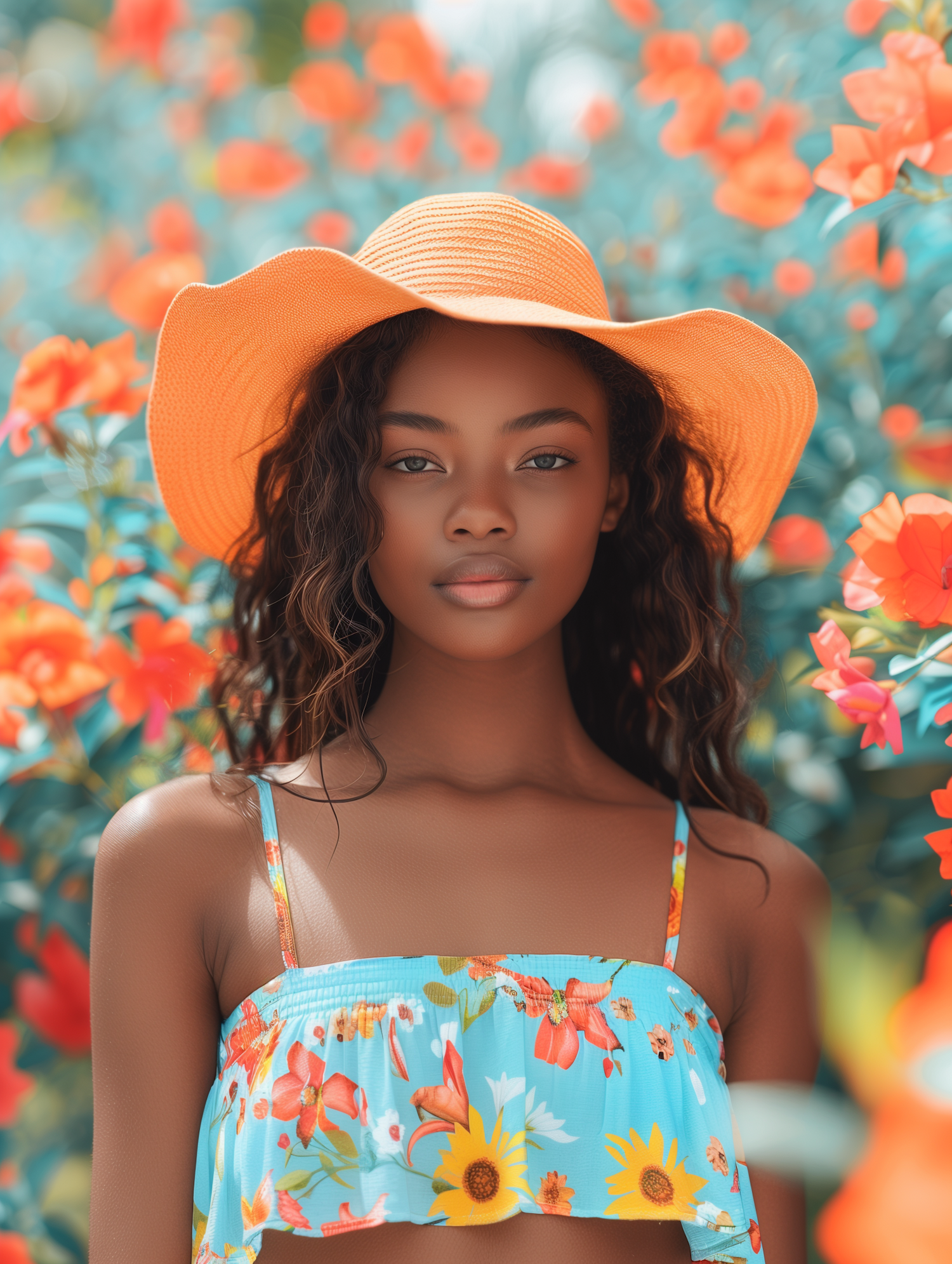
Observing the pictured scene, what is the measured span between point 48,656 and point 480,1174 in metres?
0.92

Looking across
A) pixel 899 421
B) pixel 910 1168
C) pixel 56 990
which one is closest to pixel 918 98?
pixel 899 421

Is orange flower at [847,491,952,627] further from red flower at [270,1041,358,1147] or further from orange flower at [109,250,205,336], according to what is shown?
orange flower at [109,250,205,336]

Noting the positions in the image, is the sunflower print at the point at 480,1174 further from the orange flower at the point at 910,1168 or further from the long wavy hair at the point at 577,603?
the orange flower at the point at 910,1168

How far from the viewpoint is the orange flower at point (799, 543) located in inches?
74.1

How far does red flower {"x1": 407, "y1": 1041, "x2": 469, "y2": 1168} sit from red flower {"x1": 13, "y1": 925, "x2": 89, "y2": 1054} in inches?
27.9

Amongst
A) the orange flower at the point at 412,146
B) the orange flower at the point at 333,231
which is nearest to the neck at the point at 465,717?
the orange flower at the point at 333,231

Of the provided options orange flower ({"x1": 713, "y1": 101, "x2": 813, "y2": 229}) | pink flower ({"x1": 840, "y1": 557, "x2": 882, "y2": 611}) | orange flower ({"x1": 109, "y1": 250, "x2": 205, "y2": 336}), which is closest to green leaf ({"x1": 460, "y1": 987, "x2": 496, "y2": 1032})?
pink flower ({"x1": 840, "y1": 557, "x2": 882, "y2": 611})

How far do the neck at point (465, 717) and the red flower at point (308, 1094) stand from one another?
377 mm

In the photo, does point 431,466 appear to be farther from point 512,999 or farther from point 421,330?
point 512,999

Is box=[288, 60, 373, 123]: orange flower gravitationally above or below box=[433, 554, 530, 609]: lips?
above

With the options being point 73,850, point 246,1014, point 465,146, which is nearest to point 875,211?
point 246,1014

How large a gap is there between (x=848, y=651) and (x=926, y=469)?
527 mm

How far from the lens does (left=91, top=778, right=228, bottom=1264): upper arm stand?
1366 mm

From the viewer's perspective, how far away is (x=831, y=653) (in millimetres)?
1318
